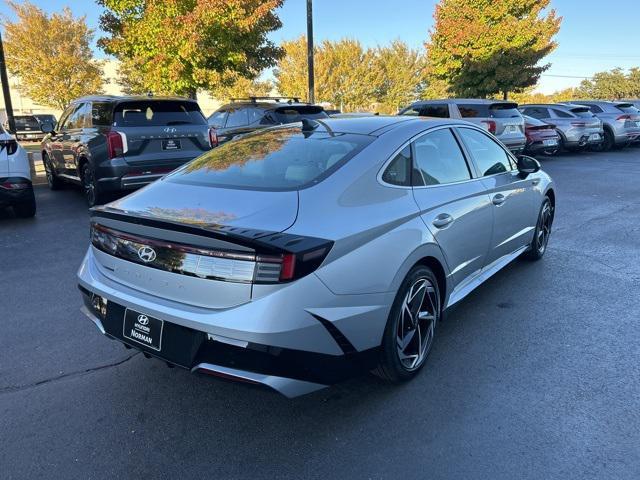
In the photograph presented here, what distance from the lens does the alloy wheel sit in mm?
2992

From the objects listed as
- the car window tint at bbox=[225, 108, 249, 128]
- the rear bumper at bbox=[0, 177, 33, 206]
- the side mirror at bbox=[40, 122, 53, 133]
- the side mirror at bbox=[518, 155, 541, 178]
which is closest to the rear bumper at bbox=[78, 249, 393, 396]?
the side mirror at bbox=[518, 155, 541, 178]

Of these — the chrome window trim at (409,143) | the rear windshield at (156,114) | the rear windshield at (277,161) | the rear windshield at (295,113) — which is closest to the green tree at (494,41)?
the rear windshield at (295,113)

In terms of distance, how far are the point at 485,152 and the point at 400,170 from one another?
58.8 inches

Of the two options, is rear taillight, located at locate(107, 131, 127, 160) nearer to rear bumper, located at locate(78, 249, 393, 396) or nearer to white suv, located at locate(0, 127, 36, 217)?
white suv, located at locate(0, 127, 36, 217)

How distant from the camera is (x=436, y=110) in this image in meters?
13.2

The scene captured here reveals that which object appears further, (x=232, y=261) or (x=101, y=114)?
(x=101, y=114)

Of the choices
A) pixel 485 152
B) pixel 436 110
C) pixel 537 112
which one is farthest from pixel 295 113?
pixel 537 112

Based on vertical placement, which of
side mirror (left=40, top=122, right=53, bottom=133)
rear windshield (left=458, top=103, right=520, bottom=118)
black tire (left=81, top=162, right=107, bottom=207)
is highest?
rear windshield (left=458, top=103, right=520, bottom=118)

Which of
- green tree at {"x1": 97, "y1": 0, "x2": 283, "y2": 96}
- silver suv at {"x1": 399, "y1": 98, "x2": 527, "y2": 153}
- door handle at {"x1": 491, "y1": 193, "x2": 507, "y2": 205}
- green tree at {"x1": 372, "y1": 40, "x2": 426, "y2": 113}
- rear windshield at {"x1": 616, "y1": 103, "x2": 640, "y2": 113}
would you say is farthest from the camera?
green tree at {"x1": 372, "y1": 40, "x2": 426, "y2": 113}

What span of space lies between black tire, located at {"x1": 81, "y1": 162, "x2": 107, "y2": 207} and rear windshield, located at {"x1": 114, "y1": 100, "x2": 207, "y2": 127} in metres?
0.93

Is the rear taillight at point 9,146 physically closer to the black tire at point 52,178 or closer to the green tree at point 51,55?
the black tire at point 52,178

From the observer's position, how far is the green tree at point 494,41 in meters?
22.7

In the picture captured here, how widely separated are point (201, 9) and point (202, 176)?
979cm

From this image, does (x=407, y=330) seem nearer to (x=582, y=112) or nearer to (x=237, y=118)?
(x=237, y=118)
